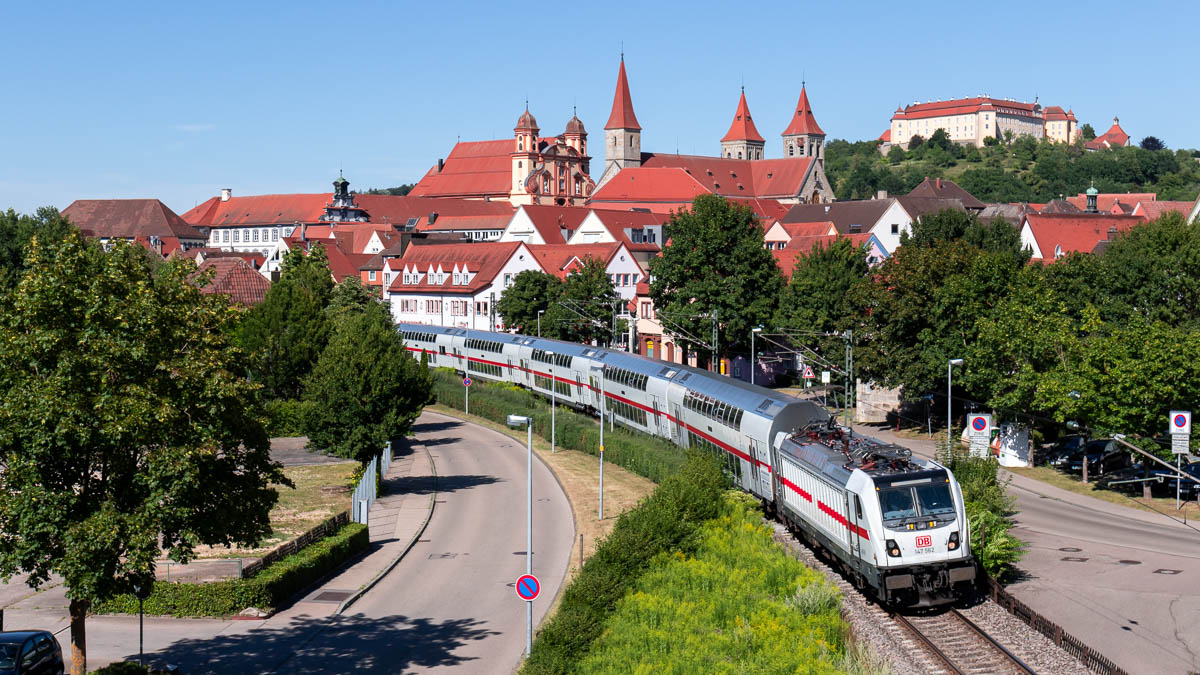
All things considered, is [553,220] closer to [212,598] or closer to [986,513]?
[212,598]

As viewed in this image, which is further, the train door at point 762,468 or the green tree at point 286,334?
the green tree at point 286,334

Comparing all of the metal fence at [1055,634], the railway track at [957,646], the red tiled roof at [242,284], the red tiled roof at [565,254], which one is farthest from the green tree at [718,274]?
the railway track at [957,646]

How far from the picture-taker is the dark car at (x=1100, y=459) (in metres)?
49.3

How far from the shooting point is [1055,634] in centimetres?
2547

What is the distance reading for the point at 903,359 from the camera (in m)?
60.0

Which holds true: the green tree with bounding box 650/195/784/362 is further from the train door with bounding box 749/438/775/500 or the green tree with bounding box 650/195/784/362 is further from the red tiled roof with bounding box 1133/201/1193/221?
the red tiled roof with bounding box 1133/201/1193/221

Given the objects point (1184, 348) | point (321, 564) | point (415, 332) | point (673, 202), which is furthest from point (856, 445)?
point (673, 202)

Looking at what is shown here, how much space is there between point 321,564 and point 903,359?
113 ft

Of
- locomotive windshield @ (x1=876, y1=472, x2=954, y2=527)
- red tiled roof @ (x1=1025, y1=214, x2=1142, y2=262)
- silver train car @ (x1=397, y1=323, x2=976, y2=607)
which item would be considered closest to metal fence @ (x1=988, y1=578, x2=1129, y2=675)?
silver train car @ (x1=397, y1=323, x2=976, y2=607)

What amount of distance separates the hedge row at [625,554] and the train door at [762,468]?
1.36 m

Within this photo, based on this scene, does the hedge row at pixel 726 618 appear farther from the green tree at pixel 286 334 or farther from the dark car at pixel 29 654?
the green tree at pixel 286 334

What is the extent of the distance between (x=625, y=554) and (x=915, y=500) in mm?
7176

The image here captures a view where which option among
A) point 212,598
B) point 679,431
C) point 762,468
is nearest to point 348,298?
point 679,431

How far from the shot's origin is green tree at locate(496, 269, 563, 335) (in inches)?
3654
